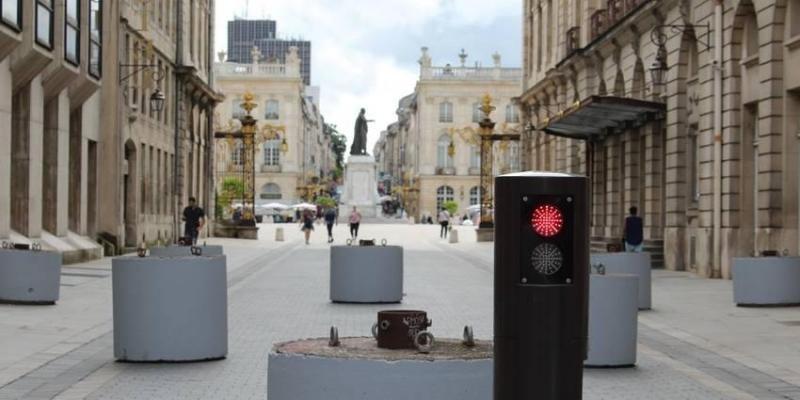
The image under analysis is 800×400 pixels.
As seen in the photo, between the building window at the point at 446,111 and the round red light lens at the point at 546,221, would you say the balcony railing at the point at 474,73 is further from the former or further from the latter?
the round red light lens at the point at 546,221

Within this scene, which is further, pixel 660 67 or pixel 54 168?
pixel 660 67

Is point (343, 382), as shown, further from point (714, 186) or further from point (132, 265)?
point (714, 186)

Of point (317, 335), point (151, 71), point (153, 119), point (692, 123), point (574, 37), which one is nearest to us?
point (317, 335)

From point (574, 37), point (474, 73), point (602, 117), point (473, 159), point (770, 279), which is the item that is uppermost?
point (474, 73)

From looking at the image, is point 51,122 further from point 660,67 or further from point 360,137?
point 360,137

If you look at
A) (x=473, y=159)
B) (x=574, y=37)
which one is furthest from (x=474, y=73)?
(x=574, y=37)

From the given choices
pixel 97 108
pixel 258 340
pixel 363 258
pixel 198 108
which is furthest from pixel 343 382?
pixel 198 108

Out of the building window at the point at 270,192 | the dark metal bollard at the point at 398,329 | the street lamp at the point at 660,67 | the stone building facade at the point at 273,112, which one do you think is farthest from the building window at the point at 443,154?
the dark metal bollard at the point at 398,329

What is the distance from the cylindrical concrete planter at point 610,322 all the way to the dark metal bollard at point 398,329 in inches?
220

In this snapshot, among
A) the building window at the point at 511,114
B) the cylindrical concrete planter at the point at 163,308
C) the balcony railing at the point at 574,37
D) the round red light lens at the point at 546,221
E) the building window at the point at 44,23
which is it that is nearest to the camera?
the round red light lens at the point at 546,221

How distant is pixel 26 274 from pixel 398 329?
1311 centimetres

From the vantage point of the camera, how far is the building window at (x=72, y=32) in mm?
30141

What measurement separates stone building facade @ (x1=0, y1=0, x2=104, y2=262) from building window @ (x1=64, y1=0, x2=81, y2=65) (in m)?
0.02

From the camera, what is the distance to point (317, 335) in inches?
595
